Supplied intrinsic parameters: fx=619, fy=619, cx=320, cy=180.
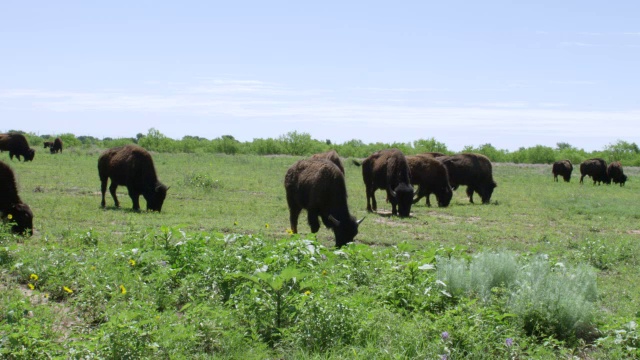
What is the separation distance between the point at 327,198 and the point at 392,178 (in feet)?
20.8

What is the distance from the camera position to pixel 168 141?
196ft

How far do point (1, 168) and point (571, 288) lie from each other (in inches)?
385

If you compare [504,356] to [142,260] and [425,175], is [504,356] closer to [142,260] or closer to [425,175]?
[142,260]

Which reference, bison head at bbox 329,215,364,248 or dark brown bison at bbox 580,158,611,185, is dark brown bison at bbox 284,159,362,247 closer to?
bison head at bbox 329,215,364,248

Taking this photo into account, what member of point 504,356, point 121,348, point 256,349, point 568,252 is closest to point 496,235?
point 568,252

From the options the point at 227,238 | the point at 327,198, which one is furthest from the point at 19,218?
the point at 327,198

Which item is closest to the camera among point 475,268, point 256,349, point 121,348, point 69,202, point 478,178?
point 121,348

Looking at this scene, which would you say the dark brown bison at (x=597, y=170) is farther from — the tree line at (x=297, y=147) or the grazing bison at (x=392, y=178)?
the grazing bison at (x=392, y=178)

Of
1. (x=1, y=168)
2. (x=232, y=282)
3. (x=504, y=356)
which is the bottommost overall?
(x=504, y=356)

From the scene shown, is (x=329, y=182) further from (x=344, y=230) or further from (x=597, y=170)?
(x=597, y=170)

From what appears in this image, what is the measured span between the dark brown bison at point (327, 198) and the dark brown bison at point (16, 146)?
95.7 feet

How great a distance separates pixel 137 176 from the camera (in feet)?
55.8

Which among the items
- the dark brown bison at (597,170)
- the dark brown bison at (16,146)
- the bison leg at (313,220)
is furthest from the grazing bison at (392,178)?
→ the dark brown bison at (597,170)

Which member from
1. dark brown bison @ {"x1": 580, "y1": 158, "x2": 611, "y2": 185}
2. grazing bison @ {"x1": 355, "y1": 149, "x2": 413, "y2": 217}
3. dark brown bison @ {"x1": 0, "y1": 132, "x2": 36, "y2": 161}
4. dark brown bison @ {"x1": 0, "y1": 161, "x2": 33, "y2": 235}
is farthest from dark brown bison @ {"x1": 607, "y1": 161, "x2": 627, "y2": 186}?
dark brown bison @ {"x1": 0, "y1": 161, "x2": 33, "y2": 235}
